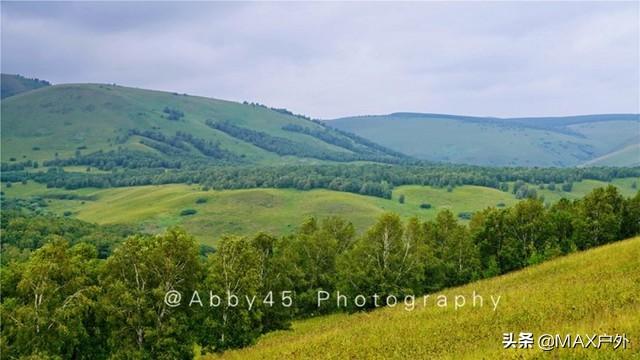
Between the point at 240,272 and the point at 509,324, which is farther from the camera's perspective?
the point at 240,272

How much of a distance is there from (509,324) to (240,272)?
20549mm

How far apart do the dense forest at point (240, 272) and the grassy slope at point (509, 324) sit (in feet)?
15.9

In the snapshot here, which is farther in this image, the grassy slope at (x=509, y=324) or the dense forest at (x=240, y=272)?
the dense forest at (x=240, y=272)

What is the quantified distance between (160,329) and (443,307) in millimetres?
19247

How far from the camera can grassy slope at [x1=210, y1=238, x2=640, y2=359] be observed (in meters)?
19.2

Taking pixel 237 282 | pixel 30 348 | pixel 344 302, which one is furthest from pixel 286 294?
pixel 30 348

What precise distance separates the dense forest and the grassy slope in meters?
4.86

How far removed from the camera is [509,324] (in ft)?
85.3

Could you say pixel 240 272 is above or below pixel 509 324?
below

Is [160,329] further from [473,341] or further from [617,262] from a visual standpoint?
[617,262]

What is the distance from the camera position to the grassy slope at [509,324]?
19.2 meters

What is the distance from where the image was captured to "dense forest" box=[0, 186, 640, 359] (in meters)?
34.8

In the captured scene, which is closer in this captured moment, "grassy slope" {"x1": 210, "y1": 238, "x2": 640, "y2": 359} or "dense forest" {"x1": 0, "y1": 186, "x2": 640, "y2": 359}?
"grassy slope" {"x1": 210, "y1": 238, "x2": 640, "y2": 359}

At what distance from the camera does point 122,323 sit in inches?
1407
